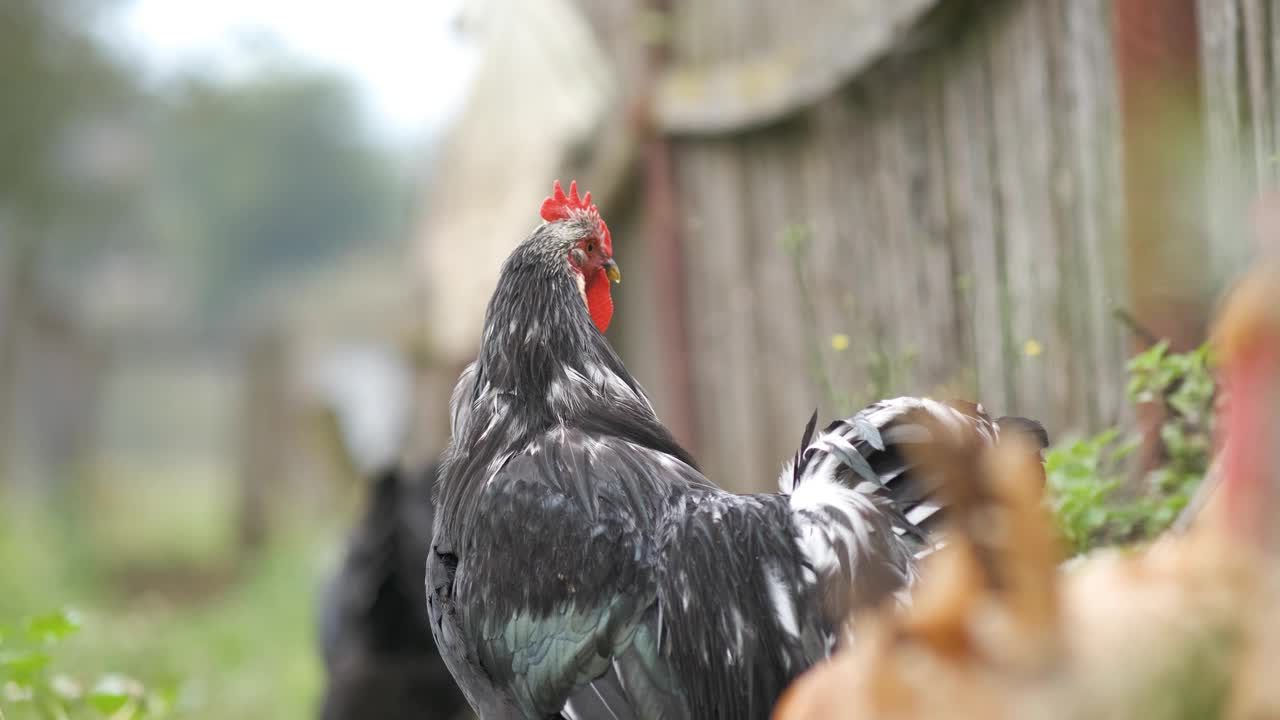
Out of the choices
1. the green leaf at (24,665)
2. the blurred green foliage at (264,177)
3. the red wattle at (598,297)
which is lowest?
the green leaf at (24,665)

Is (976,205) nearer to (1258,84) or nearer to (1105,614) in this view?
(1258,84)

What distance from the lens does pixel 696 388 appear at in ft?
18.6

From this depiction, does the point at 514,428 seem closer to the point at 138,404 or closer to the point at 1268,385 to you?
the point at 1268,385

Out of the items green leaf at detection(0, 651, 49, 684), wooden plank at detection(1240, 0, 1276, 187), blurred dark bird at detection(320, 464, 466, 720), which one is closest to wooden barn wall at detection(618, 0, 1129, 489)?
wooden plank at detection(1240, 0, 1276, 187)

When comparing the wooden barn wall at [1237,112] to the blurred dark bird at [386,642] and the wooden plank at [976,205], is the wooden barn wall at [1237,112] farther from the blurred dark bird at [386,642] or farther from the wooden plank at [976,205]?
the blurred dark bird at [386,642]

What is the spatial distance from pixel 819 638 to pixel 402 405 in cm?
1077

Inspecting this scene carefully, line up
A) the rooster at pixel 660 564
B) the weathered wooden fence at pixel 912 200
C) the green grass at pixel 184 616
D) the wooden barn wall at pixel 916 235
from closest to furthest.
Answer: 1. the rooster at pixel 660 564
2. the weathered wooden fence at pixel 912 200
3. the wooden barn wall at pixel 916 235
4. the green grass at pixel 184 616

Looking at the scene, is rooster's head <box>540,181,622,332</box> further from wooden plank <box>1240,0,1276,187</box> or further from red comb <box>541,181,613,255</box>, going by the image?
wooden plank <box>1240,0,1276,187</box>

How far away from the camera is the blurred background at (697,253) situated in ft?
10.9

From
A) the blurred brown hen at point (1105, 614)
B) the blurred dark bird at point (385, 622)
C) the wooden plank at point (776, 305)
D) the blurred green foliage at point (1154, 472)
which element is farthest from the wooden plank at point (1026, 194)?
the blurred brown hen at point (1105, 614)

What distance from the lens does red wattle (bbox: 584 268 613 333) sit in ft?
10.4

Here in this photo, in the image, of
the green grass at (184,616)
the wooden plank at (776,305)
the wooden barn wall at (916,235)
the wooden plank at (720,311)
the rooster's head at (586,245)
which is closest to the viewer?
the rooster's head at (586,245)

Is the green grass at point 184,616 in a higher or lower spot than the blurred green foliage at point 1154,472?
lower

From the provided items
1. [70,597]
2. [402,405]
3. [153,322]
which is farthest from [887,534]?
[153,322]
